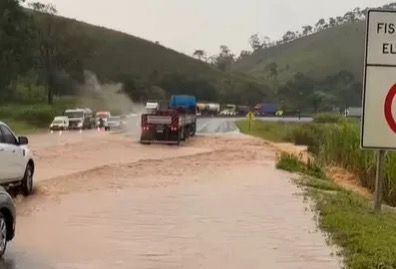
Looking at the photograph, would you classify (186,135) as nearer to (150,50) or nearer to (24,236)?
(24,236)

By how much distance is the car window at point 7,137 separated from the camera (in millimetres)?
18297

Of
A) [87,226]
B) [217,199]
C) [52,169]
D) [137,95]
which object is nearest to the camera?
[87,226]

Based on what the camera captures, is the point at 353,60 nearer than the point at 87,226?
No

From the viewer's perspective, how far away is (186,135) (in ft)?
172

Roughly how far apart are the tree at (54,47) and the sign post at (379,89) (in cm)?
8562

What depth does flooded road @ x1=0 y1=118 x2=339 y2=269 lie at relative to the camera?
10.9 meters

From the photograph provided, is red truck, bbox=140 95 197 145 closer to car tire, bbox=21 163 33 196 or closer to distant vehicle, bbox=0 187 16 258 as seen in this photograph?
car tire, bbox=21 163 33 196

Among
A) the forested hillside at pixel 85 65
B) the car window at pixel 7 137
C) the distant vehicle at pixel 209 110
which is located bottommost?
the distant vehicle at pixel 209 110

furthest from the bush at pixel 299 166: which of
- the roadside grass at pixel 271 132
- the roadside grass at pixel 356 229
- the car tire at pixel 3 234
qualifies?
the roadside grass at pixel 271 132

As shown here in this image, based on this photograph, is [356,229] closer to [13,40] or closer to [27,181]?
[27,181]

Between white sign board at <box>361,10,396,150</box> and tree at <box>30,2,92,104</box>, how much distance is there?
281ft

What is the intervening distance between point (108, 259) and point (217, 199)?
870 centimetres

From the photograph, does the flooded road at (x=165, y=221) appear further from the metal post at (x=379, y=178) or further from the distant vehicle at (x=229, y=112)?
the distant vehicle at (x=229, y=112)

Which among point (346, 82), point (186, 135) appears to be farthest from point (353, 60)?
point (186, 135)
